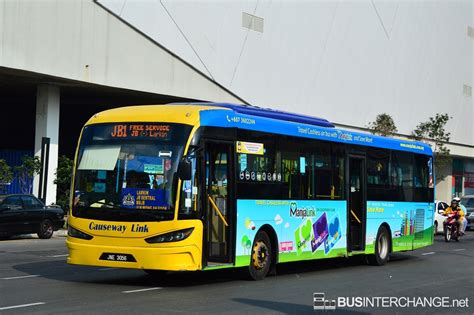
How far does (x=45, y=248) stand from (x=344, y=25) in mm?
30603

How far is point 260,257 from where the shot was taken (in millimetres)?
14016

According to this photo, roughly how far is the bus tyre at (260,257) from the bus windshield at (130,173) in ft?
7.89

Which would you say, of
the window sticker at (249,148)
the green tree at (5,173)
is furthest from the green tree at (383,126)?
the window sticker at (249,148)

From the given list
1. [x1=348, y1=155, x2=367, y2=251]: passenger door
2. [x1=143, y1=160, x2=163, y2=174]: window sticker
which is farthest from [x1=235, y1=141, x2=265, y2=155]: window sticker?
[x1=348, y1=155, x2=367, y2=251]: passenger door

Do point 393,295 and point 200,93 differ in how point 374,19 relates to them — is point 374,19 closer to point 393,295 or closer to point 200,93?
point 200,93

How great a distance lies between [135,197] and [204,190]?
1.18 meters

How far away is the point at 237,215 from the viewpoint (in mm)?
13250

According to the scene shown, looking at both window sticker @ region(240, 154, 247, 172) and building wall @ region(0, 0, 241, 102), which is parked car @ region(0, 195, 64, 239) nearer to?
building wall @ region(0, 0, 241, 102)

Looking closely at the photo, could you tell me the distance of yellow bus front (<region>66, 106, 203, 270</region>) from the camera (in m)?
12.0

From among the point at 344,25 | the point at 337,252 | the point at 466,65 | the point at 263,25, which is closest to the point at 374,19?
the point at 344,25

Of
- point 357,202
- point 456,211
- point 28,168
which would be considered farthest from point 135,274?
point 28,168

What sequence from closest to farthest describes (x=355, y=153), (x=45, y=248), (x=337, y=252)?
(x=337, y=252) → (x=355, y=153) → (x=45, y=248)

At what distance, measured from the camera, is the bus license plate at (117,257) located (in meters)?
12.0

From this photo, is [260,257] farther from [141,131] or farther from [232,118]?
[141,131]
